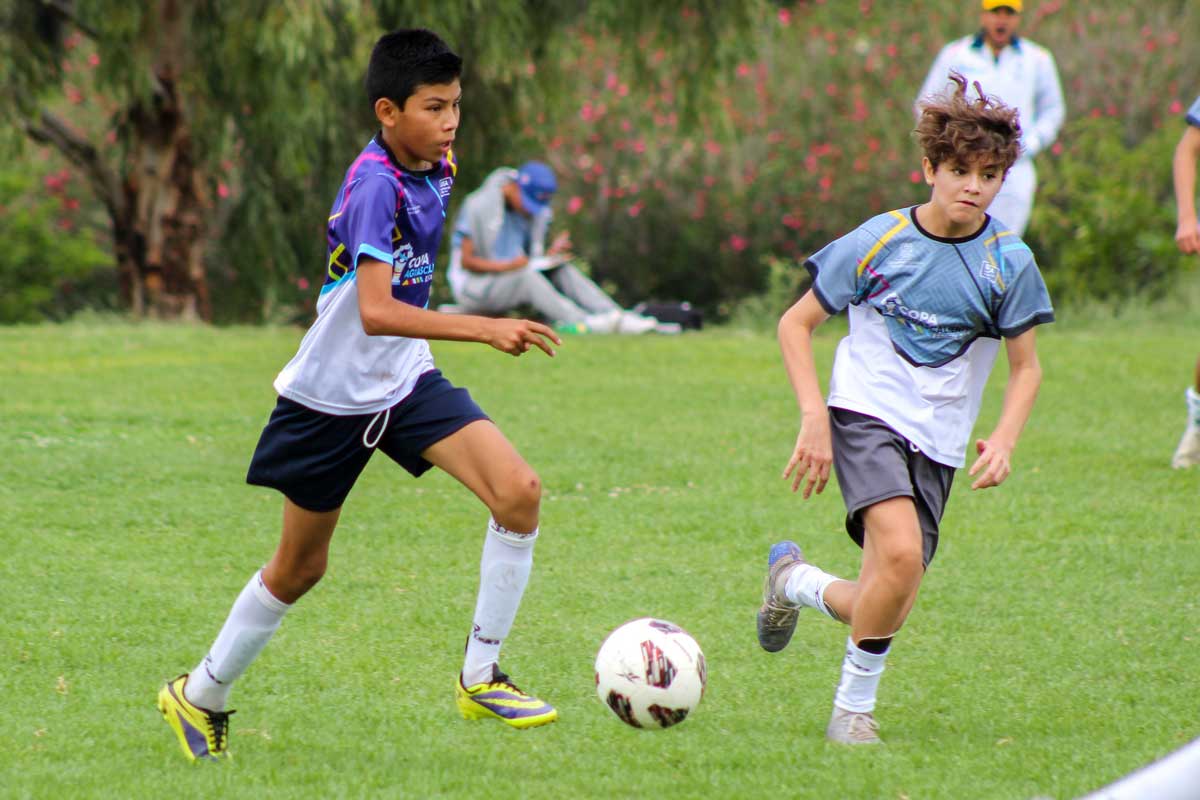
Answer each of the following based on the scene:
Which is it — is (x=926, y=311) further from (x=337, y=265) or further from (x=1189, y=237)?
(x=1189, y=237)

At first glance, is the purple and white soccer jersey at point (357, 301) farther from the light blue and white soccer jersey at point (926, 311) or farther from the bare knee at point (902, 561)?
the bare knee at point (902, 561)

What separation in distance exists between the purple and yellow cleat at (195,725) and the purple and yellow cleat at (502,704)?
675 mm

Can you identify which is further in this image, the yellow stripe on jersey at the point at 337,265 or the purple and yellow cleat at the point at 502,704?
the purple and yellow cleat at the point at 502,704

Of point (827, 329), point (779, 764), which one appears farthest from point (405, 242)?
point (827, 329)

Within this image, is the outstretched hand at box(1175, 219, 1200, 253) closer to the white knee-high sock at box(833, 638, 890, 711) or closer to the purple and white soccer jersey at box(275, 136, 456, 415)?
the white knee-high sock at box(833, 638, 890, 711)

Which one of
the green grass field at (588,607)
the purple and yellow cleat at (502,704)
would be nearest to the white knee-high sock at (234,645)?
the green grass field at (588,607)

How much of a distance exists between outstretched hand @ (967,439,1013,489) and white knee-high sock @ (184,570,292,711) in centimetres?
192

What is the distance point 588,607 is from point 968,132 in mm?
2368

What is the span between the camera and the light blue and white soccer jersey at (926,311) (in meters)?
4.48

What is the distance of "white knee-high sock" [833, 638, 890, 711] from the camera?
4.41 m

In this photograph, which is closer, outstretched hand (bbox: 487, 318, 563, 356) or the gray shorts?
outstretched hand (bbox: 487, 318, 563, 356)

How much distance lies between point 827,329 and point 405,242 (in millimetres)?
11065

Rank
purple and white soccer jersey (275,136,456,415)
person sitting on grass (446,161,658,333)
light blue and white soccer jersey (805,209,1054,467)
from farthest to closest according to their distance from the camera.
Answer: person sitting on grass (446,161,658,333) < light blue and white soccer jersey (805,209,1054,467) < purple and white soccer jersey (275,136,456,415)

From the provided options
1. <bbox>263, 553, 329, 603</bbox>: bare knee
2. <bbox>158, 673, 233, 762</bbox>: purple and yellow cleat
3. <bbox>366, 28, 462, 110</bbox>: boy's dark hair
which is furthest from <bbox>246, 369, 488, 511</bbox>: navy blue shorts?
<bbox>366, 28, 462, 110</bbox>: boy's dark hair
